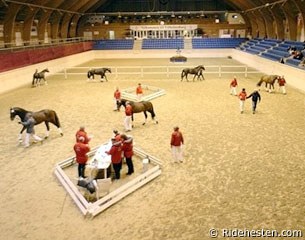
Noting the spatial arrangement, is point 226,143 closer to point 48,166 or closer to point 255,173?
point 255,173

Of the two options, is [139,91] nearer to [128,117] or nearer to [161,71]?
[128,117]

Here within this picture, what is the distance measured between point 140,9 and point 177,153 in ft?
131

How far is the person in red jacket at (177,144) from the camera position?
8414mm

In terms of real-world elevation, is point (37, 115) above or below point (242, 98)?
above

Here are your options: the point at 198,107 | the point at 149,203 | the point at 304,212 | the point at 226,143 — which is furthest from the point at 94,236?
the point at 198,107

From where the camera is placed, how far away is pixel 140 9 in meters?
44.6

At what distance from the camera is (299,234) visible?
555 centimetres

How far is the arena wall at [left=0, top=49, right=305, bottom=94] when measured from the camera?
64.4 feet

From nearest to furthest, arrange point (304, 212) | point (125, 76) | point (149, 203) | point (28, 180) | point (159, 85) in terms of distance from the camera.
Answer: point (304, 212)
point (149, 203)
point (28, 180)
point (159, 85)
point (125, 76)

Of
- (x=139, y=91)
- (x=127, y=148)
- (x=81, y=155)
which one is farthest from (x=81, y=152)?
(x=139, y=91)

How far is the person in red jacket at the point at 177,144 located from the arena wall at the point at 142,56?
12.5 metres

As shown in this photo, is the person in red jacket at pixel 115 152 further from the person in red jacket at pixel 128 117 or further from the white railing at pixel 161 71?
the white railing at pixel 161 71

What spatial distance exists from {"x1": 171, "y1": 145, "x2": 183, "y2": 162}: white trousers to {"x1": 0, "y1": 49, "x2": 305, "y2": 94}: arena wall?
493 inches

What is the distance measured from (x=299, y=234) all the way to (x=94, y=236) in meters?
3.76
